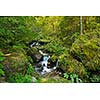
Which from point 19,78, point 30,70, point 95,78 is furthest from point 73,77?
point 19,78

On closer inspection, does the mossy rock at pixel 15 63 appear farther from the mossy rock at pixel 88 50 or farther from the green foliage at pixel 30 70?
the mossy rock at pixel 88 50

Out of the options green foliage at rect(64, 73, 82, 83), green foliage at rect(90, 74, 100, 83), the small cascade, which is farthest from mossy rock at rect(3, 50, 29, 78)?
green foliage at rect(90, 74, 100, 83)

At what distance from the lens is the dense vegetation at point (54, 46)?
7.63 feet

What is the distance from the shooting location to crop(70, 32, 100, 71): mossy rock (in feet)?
7.62

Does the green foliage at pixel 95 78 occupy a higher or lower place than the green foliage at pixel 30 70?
lower

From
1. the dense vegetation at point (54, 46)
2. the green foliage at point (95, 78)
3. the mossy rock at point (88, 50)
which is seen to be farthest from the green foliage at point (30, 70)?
the green foliage at point (95, 78)

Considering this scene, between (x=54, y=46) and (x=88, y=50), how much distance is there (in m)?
0.35

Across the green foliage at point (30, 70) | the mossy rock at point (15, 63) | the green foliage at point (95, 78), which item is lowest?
the green foliage at point (95, 78)

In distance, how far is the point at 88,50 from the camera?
2338 mm

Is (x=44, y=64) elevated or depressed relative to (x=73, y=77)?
elevated

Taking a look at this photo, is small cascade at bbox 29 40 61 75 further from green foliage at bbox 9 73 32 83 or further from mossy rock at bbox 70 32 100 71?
mossy rock at bbox 70 32 100 71

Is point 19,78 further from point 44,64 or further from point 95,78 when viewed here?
point 95,78
